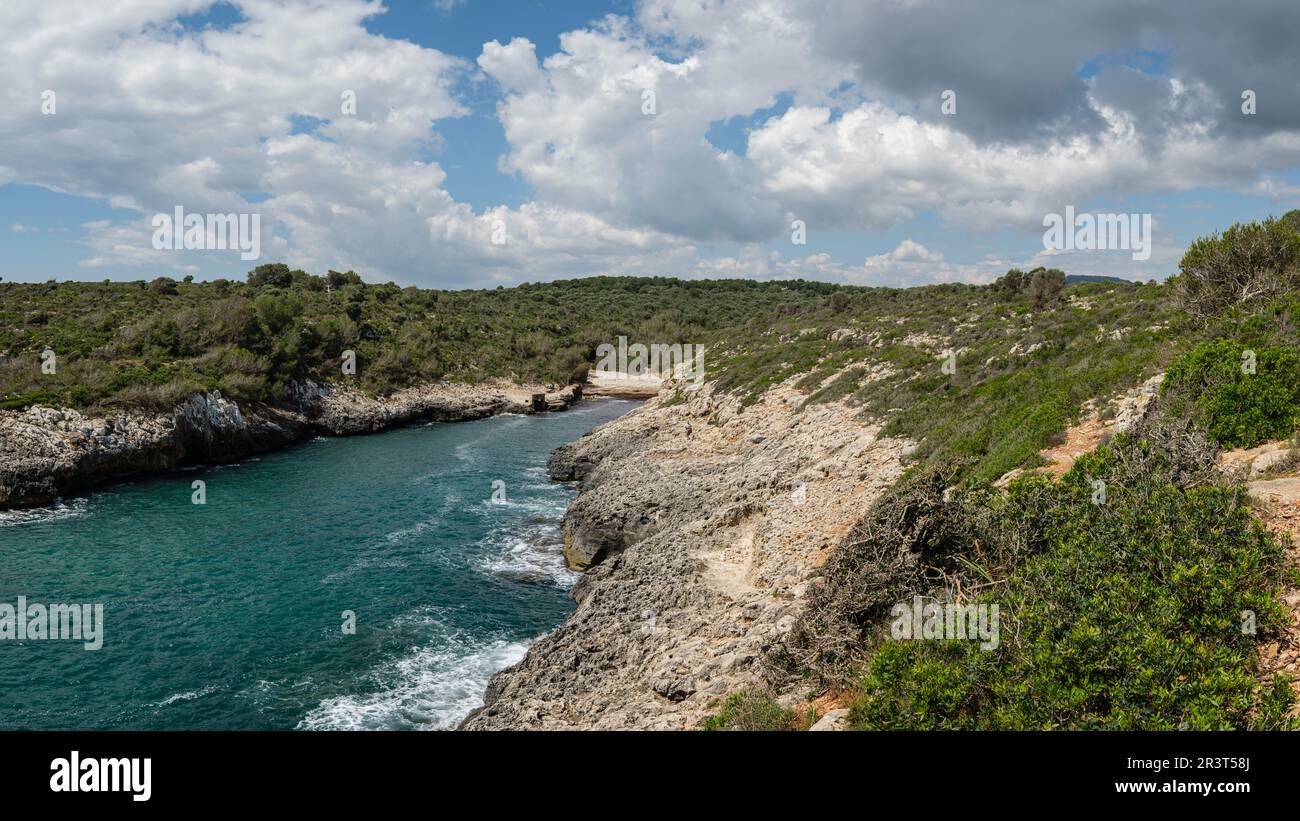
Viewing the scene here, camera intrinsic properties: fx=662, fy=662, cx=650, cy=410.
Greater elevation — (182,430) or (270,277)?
(270,277)

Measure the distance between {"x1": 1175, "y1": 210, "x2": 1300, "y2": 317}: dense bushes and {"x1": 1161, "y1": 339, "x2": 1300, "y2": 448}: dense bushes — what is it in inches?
279

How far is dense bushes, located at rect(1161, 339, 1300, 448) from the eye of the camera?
1242 cm

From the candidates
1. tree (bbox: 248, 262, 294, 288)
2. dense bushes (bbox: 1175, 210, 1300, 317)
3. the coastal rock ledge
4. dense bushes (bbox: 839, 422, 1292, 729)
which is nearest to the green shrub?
the coastal rock ledge

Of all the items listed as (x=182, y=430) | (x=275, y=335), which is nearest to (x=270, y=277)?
(x=275, y=335)

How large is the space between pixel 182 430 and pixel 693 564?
40605mm

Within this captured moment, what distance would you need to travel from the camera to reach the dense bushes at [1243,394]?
12.4 metres

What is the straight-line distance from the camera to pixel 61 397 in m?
39.1

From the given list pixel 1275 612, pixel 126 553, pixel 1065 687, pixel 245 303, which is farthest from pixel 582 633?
pixel 245 303

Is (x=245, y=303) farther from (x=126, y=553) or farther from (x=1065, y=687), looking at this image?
(x=1065, y=687)

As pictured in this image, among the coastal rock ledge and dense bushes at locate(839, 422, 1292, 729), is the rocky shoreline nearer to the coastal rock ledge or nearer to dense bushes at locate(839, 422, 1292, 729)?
the coastal rock ledge

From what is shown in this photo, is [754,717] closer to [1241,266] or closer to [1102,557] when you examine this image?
[1102,557]

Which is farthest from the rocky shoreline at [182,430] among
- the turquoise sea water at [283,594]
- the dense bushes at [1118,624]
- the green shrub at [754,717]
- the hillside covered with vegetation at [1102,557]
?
the dense bushes at [1118,624]

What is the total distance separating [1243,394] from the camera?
42.3 ft

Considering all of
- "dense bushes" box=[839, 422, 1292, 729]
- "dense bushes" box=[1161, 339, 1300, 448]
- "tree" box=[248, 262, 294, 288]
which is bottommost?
"dense bushes" box=[839, 422, 1292, 729]
